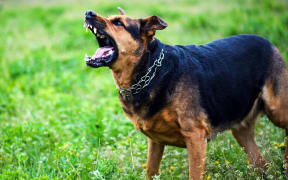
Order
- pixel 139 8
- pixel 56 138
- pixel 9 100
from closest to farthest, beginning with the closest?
1. pixel 56 138
2. pixel 9 100
3. pixel 139 8

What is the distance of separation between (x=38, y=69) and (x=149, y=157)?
5080 millimetres

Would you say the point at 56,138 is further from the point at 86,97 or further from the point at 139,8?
the point at 139,8

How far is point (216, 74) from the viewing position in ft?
14.1

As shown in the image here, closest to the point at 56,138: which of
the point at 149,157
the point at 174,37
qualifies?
the point at 149,157

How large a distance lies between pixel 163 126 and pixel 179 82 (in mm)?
525

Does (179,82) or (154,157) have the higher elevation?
(179,82)

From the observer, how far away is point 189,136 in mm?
4004

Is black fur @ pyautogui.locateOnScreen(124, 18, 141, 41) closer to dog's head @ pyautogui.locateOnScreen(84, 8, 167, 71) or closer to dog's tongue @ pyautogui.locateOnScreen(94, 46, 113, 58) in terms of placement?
dog's head @ pyautogui.locateOnScreen(84, 8, 167, 71)

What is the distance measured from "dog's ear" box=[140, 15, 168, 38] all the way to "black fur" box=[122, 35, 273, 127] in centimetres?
13

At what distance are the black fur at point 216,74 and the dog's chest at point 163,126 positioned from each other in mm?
82

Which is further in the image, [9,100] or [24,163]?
[9,100]

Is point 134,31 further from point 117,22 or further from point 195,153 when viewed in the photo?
point 195,153

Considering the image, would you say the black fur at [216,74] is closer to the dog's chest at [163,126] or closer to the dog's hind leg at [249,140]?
the dog's chest at [163,126]

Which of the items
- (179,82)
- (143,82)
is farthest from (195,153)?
(143,82)
